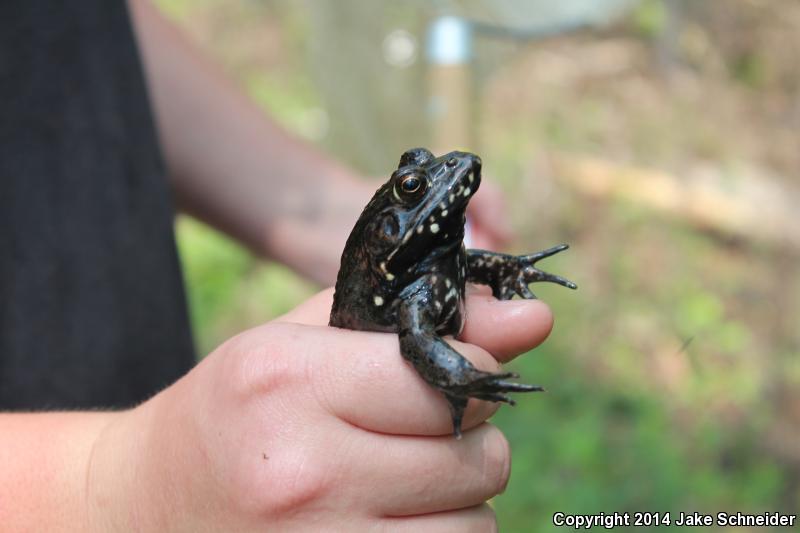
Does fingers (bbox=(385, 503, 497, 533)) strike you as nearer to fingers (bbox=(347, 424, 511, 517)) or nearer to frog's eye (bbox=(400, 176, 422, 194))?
fingers (bbox=(347, 424, 511, 517))

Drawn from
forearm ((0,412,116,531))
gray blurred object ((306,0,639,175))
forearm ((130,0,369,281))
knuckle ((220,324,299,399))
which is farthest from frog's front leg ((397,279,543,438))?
gray blurred object ((306,0,639,175))

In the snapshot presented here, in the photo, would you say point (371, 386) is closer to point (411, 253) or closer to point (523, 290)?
point (411, 253)

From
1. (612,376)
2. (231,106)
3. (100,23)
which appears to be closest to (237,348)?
(100,23)

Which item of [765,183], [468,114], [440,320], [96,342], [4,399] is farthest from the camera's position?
[765,183]

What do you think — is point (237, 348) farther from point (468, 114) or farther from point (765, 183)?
point (765, 183)

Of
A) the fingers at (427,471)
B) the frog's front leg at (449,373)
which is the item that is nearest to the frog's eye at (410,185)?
the frog's front leg at (449,373)

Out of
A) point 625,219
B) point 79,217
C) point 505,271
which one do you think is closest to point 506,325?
point 505,271
